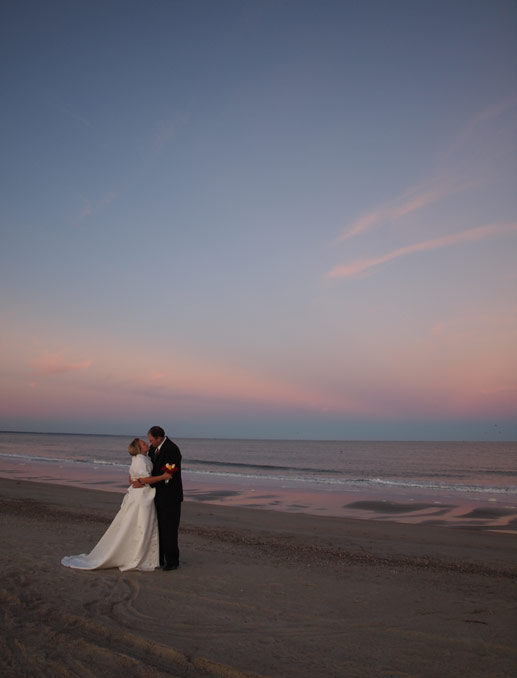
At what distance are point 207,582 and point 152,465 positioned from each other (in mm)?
1842

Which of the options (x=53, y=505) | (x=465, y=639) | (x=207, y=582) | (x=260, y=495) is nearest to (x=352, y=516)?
(x=260, y=495)

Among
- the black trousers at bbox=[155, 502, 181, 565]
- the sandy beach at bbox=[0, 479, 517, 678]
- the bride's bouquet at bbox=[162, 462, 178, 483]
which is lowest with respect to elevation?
the sandy beach at bbox=[0, 479, 517, 678]

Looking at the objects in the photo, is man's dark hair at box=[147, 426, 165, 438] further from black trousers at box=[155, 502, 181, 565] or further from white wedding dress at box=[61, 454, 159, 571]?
black trousers at box=[155, 502, 181, 565]

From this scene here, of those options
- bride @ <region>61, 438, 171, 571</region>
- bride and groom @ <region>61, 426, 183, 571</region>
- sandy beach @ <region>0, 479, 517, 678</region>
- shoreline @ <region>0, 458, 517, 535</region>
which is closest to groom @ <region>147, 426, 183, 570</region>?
bride and groom @ <region>61, 426, 183, 571</region>

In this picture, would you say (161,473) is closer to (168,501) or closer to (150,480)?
(150,480)

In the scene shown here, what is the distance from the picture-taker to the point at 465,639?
4.87m

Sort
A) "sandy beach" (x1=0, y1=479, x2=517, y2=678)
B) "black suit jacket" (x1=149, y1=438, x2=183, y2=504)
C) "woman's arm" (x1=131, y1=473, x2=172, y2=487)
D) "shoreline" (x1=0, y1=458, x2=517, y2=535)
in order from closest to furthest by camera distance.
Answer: "sandy beach" (x1=0, y1=479, x2=517, y2=678), "woman's arm" (x1=131, y1=473, x2=172, y2=487), "black suit jacket" (x1=149, y1=438, x2=183, y2=504), "shoreline" (x1=0, y1=458, x2=517, y2=535)

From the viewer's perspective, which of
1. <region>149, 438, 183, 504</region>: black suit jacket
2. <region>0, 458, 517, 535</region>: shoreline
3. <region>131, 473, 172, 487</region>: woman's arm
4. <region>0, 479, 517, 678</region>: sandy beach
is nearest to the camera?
<region>0, 479, 517, 678</region>: sandy beach

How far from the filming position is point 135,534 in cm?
734

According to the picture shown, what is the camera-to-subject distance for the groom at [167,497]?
7.36 metres

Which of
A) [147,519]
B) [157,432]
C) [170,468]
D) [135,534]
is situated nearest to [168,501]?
[147,519]

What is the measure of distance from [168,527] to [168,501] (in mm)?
418

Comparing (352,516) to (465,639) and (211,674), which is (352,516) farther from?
(211,674)

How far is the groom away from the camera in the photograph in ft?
24.1
